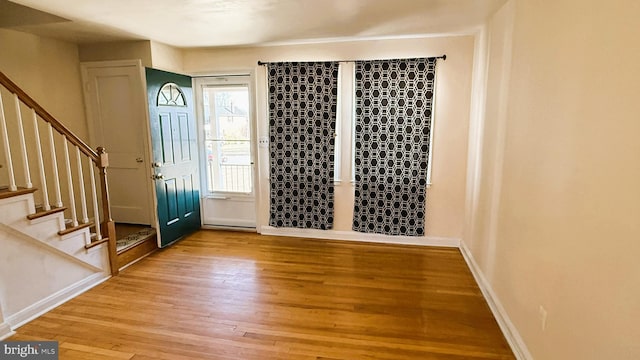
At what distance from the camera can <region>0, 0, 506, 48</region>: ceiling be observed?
269 cm

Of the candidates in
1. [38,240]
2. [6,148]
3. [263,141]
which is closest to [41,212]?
[38,240]

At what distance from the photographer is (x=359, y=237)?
4.36 metres

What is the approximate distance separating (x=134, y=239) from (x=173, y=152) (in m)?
1.14

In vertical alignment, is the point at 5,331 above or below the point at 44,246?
below

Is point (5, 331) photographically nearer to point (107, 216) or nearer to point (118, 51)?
point (107, 216)

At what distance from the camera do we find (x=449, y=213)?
13.4 ft

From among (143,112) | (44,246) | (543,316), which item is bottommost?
(543,316)

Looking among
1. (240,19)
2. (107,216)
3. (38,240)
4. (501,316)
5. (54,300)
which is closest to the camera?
(501,316)

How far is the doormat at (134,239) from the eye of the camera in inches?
143

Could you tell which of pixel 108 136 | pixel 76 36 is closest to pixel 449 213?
pixel 108 136

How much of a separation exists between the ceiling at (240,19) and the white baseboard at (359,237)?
8.05ft

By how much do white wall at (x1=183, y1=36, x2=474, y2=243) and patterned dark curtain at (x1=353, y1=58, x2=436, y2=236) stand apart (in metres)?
0.14

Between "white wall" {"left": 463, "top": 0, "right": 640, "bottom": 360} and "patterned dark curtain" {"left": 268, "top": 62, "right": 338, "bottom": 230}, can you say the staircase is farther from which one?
"white wall" {"left": 463, "top": 0, "right": 640, "bottom": 360}

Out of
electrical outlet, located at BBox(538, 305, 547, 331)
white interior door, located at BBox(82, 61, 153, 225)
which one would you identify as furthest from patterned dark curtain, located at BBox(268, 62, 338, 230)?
electrical outlet, located at BBox(538, 305, 547, 331)
